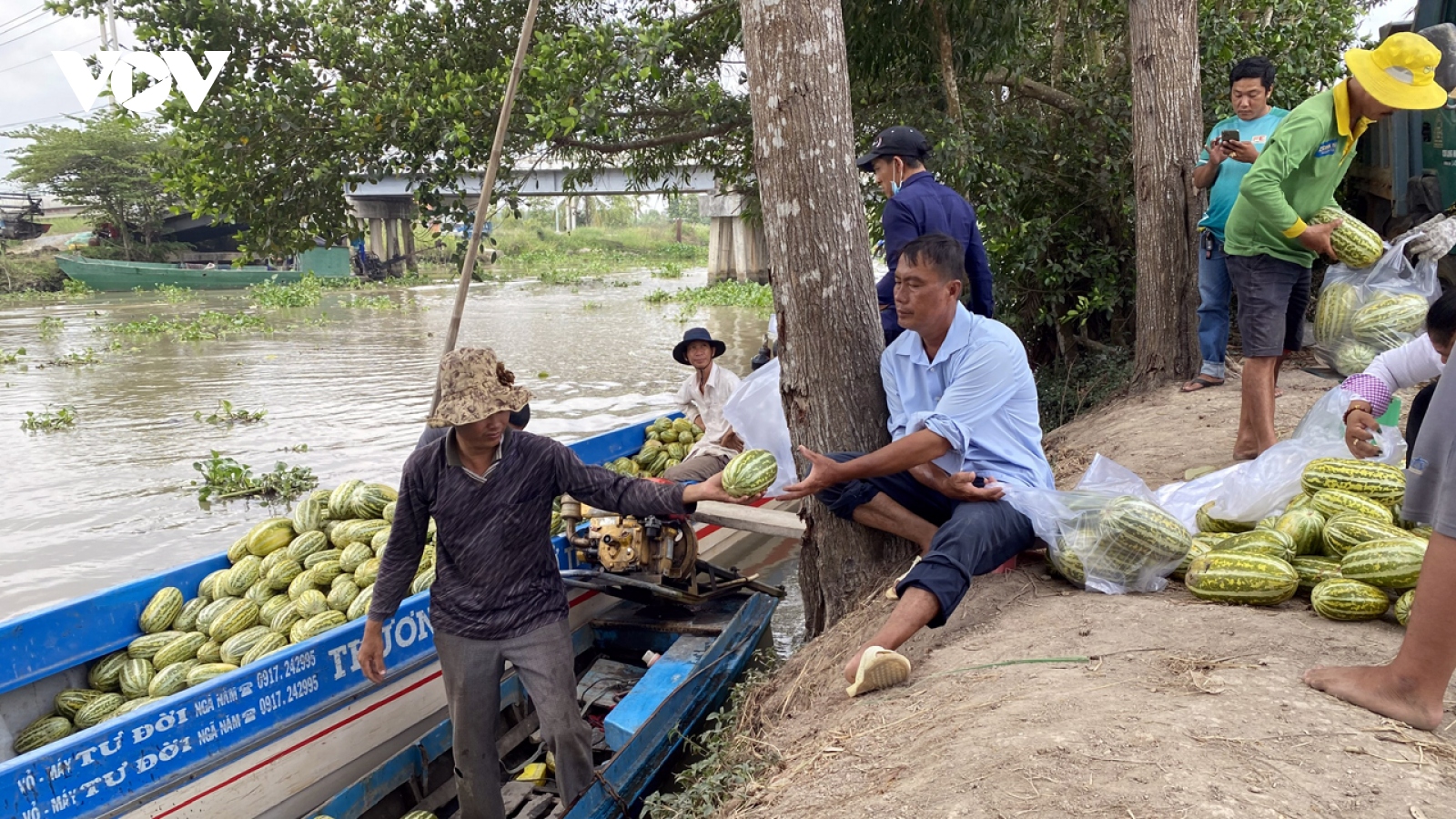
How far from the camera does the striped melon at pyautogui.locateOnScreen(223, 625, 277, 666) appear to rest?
510 centimetres

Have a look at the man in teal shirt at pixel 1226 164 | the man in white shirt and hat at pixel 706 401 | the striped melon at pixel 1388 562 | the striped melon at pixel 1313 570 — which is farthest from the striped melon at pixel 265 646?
the man in teal shirt at pixel 1226 164

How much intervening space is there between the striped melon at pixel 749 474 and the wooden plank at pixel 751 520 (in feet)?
2.82

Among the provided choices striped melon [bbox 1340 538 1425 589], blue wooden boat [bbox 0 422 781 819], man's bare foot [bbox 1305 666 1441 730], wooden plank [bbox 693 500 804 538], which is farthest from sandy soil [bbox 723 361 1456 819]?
blue wooden boat [bbox 0 422 781 819]

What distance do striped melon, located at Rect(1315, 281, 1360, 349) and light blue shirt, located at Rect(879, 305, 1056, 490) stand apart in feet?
8.06

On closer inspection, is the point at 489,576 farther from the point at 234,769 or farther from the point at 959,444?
the point at 959,444

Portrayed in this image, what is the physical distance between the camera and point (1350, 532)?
3836 mm

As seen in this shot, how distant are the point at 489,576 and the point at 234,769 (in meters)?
1.30

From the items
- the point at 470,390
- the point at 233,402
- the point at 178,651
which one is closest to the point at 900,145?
the point at 470,390

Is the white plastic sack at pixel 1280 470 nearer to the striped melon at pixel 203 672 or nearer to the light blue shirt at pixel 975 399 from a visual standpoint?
the light blue shirt at pixel 975 399

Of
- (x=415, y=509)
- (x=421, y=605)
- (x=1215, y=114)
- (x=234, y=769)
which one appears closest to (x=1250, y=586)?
(x=415, y=509)

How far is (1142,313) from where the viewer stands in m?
7.88

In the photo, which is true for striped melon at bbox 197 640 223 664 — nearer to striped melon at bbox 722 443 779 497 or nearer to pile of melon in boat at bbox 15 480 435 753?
pile of melon in boat at bbox 15 480 435 753

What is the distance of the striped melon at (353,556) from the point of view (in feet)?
18.9

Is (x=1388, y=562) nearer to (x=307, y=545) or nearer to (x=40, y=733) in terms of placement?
(x=307, y=545)
